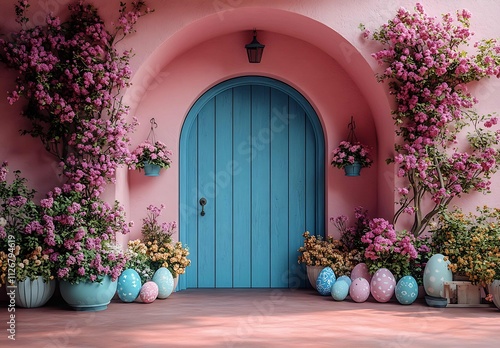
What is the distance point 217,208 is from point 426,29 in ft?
10.3

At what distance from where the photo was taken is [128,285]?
7191 millimetres

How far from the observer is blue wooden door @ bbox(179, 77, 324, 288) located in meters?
8.31

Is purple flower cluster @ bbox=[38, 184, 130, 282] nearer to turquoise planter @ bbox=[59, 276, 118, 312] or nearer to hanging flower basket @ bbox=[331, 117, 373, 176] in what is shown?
turquoise planter @ bbox=[59, 276, 118, 312]

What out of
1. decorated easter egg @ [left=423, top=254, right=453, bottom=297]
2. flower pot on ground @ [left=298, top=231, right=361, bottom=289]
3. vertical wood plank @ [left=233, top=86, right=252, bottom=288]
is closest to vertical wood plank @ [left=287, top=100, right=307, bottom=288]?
flower pot on ground @ [left=298, top=231, right=361, bottom=289]

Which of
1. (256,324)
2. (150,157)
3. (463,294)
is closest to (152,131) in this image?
(150,157)

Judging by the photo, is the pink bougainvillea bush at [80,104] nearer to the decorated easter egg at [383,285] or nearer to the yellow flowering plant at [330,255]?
the yellow flowering plant at [330,255]

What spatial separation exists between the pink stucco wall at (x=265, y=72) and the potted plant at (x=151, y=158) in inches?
11.1

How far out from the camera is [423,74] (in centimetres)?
736

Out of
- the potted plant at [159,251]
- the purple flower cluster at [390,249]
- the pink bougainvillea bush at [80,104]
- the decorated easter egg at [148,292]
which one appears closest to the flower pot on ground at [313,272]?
the purple flower cluster at [390,249]

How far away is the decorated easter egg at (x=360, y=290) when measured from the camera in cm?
728

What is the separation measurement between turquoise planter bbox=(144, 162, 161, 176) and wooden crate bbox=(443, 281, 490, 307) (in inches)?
130

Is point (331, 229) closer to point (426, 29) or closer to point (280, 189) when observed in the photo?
point (280, 189)

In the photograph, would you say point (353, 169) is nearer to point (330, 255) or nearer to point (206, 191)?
point (330, 255)

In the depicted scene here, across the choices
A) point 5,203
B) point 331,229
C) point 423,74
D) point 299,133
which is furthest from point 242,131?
point 5,203
